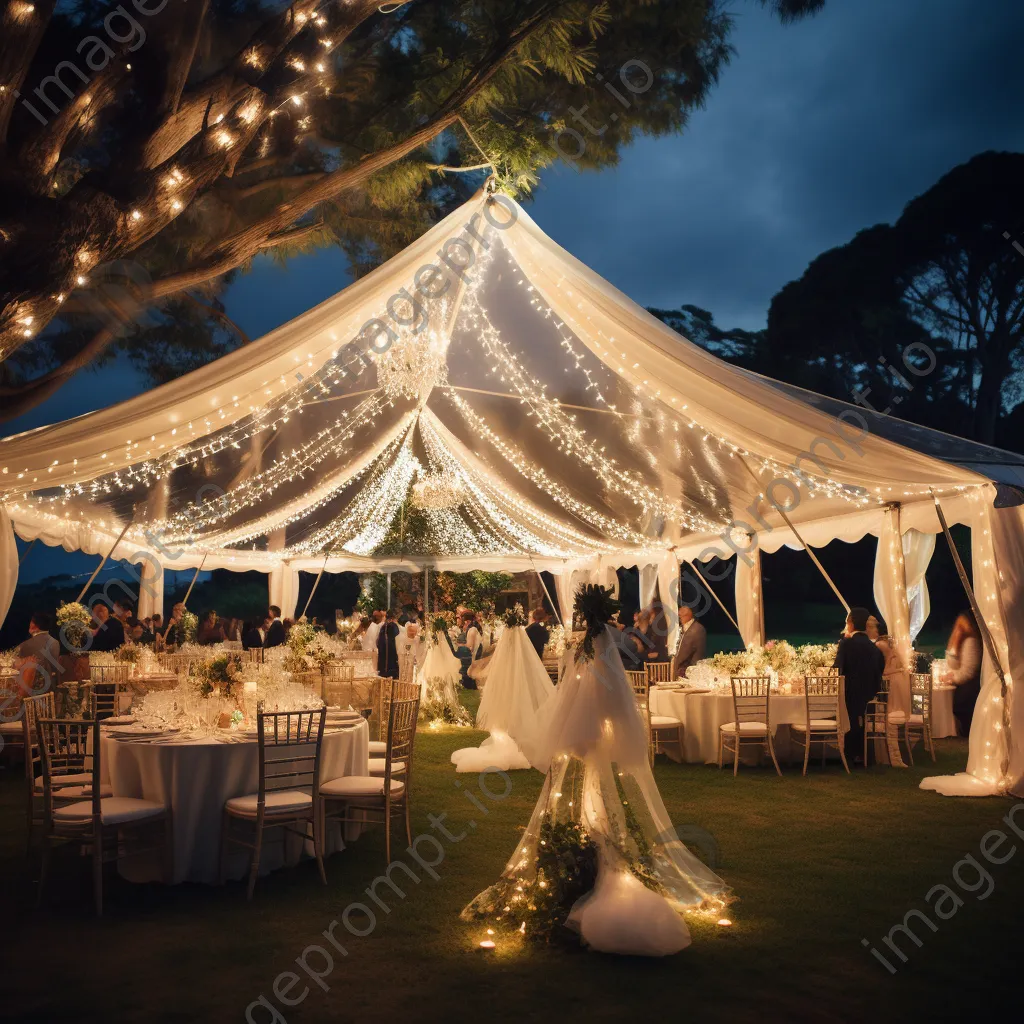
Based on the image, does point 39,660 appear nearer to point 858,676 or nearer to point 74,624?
point 74,624

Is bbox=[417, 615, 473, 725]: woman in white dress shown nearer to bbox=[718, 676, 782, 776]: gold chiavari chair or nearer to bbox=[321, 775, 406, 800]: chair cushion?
bbox=[718, 676, 782, 776]: gold chiavari chair

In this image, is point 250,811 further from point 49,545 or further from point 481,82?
point 49,545

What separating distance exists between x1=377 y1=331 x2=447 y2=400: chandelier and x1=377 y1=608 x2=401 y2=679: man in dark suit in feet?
15.7

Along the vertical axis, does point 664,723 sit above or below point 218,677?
below

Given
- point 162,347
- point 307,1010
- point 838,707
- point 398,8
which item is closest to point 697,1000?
point 307,1010

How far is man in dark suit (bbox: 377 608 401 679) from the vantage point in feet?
38.2

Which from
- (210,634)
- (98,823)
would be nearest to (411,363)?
(98,823)

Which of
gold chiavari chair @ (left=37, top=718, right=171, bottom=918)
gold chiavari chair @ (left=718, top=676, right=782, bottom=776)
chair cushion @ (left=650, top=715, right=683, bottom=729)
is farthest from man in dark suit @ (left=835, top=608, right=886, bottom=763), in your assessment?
gold chiavari chair @ (left=37, top=718, right=171, bottom=918)

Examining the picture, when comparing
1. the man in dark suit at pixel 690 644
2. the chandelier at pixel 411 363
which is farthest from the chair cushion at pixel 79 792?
the man in dark suit at pixel 690 644

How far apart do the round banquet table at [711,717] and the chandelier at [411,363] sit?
160 inches

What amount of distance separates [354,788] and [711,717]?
4.41 metres

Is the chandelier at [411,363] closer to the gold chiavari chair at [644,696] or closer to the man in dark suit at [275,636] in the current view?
the gold chiavari chair at [644,696]

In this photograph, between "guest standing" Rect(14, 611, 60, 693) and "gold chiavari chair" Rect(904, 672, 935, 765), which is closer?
"guest standing" Rect(14, 611, 60, 693)

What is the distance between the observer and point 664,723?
27.8 ft
